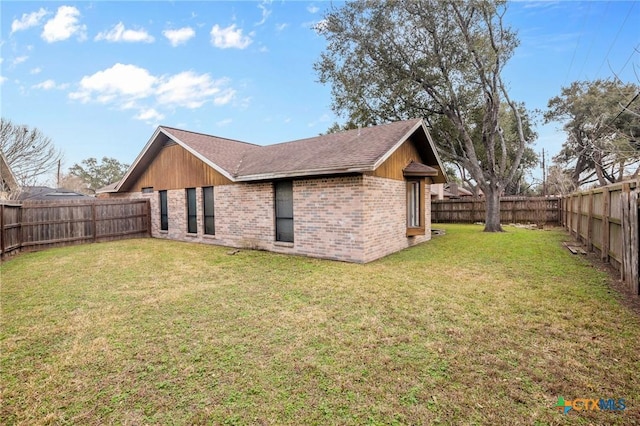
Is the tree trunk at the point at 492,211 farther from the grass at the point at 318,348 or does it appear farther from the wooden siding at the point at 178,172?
the wooden siding at the point at 178,172

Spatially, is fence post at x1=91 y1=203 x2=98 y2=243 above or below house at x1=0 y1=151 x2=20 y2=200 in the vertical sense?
below

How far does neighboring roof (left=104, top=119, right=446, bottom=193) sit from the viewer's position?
8.70 metres

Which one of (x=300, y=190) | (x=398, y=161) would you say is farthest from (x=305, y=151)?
(x=398, y=161)

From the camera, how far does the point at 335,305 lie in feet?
16.7

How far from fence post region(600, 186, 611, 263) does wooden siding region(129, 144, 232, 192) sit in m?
11.2

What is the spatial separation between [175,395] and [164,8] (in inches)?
579

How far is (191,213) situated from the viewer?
1348cm

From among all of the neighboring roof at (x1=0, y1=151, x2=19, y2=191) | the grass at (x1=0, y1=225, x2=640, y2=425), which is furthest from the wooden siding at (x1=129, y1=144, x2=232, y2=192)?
the grass at (x1=0, y1=225, x2=640, y2=425)

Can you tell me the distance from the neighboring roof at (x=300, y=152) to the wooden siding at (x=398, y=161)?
427 millimetres

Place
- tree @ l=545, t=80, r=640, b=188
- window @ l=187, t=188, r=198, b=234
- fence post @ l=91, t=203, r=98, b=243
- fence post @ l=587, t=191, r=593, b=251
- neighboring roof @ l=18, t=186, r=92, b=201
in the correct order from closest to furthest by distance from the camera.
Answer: fence post @ l=587, t=191, r=593, b=251
window @ l=187, t=188, r=198, b=234
fence post @ l=91, t=203, r=98, b=243
neighboring roof @ l=18, t=186, r=92, b=201
tree @ l=545, t=80, r=640, b=188

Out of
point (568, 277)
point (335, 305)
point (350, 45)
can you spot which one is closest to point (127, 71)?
point (350, 45)

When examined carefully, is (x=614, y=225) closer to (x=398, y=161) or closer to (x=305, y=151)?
(x=398, y=161)

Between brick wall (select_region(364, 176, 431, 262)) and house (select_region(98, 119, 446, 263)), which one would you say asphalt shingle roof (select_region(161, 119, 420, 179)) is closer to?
house (select_region(98, 119, 446, 263))

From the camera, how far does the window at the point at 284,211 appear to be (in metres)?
9.94
